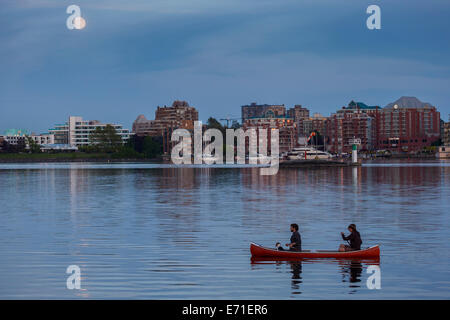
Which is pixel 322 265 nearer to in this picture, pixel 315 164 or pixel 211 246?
pixel 211 246

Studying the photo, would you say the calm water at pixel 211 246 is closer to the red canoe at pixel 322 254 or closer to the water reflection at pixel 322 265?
the water reflection at pixel 322 265

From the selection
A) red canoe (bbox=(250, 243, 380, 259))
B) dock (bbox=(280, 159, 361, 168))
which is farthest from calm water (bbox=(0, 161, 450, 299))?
dock (bbox=(280, 159, 361, 168))

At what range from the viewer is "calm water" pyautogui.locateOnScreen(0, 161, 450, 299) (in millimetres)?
21719

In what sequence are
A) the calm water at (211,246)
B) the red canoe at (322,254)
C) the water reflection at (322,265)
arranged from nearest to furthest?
the calm water at (211,246) → the water reflection at (322,265) → the red canoe at (322,254)

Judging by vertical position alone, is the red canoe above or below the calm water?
above

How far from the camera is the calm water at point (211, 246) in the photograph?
71.3 ft

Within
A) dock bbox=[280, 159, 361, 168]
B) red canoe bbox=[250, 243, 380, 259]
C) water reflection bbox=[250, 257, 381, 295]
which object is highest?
dock bbox=[280, 159, 361, 168]

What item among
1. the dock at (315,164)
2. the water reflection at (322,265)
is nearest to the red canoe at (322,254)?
the water reflection at (322,265)

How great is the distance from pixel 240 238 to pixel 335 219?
37.7 feet

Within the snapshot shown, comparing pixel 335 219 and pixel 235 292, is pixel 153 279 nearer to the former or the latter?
pixel 235 292

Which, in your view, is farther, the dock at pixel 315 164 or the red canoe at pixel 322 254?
the dock at pixel 315 164

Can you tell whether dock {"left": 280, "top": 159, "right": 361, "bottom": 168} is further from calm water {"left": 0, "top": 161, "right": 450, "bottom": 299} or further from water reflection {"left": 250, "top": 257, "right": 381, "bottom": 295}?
water reflection {"left": 250, "top": 257, "right": 381, "bottom": 295}

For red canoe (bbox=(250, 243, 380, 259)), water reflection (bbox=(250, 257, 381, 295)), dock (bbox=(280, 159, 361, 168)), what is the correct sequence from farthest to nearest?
dock (bbox=(280, 159, 361, 168))
red canoe (bbox=(250, 243, 380, 259))
water reflection (bbox=(250, 257, 381, 295))
